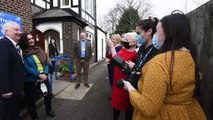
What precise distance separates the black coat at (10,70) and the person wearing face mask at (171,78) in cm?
211

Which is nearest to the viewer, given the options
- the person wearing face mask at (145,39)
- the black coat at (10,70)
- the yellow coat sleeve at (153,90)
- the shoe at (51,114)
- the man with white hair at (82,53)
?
the yellow coat sleeve at (153,90)

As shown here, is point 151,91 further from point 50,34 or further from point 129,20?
point 129,20

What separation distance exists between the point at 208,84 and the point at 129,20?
95.2 ft

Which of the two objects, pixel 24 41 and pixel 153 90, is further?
pixel 24 41

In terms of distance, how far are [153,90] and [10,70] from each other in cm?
235

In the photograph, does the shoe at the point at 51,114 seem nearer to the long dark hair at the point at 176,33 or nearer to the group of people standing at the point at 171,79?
the group of people standing at the point at 171,79

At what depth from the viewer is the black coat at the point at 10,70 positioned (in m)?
2.83

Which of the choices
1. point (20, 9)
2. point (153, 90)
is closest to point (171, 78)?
point (153, 90)

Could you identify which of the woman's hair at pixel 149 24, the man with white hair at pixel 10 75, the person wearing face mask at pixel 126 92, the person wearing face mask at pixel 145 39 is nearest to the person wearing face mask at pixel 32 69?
the man with white hair at pixel 10 75

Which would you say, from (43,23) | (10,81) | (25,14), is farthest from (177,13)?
(43,23)

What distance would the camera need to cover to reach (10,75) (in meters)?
2.95

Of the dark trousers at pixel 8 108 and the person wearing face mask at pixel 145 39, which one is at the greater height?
the person wearing face mask at pixel 145 39

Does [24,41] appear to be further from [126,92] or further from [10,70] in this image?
[126,92]

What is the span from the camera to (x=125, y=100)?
3.06 meters
